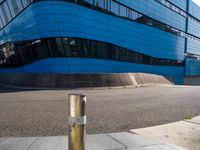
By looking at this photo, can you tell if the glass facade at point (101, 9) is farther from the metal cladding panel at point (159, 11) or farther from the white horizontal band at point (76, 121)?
the white horizontal band at point (76, 121)

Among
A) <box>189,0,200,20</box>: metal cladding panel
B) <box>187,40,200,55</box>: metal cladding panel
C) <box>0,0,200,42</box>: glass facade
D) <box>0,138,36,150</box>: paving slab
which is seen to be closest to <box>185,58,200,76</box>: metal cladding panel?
<box>187,40,200,55</box>: metal cladding panel

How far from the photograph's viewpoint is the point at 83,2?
32.8m

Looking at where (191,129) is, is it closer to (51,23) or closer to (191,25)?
(51,23)

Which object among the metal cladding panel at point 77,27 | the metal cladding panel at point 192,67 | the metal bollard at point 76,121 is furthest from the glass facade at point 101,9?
the metal bollard at point 76,121

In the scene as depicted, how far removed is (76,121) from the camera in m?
3.44

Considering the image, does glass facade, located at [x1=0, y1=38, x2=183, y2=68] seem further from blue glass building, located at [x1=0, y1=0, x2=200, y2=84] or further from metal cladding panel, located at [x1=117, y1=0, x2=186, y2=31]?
metal cladding panel, located at [x1=117, y1=0, x2=186, y2=31]

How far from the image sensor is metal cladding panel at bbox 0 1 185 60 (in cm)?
3095

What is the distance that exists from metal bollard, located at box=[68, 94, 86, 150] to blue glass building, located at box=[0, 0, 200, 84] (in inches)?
1100

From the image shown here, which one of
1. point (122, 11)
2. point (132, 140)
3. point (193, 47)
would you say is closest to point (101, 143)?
point (132, 140)

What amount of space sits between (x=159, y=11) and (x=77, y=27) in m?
26.2

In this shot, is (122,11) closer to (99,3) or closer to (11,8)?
(99,3)

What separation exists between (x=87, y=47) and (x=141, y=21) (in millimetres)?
17192

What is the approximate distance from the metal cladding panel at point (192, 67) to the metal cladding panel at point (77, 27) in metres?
22.7

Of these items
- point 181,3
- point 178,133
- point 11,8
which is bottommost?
point 178,133
